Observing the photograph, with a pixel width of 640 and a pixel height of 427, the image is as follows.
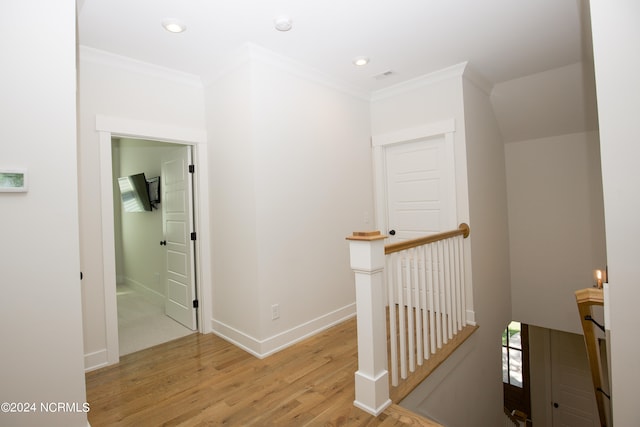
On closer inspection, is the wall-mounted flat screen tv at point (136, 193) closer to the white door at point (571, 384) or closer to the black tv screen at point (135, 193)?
the black tv screen at point (135, 193)

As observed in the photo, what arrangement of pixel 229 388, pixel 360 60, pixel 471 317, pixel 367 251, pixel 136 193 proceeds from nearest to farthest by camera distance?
pixel 367 251 → pixel 229 388 → pixel 360 60 → pixel 471 317 → pixel 136 193

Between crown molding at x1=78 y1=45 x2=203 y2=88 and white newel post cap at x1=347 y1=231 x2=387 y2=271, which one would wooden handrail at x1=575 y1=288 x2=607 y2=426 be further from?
crown molding at x1=78 y1=45 x2=203 y2=88

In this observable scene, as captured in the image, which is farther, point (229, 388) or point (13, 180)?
point (229, 388)

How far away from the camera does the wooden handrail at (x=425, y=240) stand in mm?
2174

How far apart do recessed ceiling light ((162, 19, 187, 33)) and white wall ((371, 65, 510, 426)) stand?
2.36 metres

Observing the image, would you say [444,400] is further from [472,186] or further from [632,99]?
[632,99]

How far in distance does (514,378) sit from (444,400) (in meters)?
5.83

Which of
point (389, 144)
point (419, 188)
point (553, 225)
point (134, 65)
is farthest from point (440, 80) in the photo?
point (134, 65)

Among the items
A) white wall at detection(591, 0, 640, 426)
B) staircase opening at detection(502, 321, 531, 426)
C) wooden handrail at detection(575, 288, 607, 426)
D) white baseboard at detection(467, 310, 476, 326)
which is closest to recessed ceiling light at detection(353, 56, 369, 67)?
white wall at detection(591, 0, 640, 426)

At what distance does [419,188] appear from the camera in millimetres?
3711

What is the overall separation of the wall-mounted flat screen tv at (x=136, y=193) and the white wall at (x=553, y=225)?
5.21m

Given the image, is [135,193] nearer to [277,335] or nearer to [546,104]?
[277,335]

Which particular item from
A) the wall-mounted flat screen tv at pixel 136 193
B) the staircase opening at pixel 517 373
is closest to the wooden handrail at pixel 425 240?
the wall-mounted flat screen tv at pixel 136 193

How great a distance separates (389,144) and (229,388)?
3.07 metres
